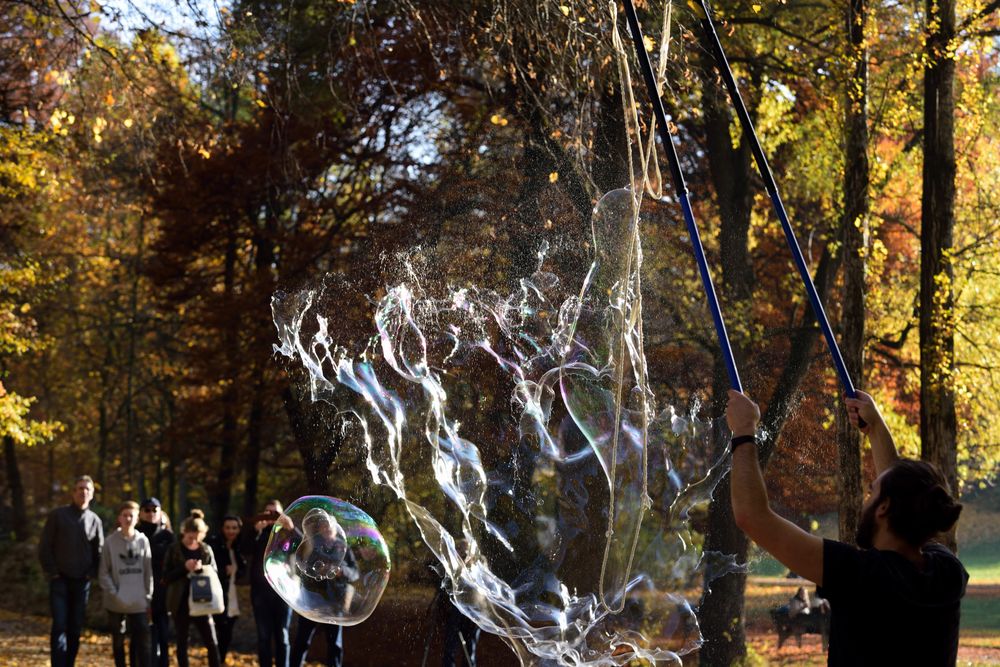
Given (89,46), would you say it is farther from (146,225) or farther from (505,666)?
(146,225)

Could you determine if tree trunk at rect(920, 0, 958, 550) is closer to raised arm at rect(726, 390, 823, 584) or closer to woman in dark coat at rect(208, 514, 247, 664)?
woman in dark coat at rect(208, 514, 247, 664)

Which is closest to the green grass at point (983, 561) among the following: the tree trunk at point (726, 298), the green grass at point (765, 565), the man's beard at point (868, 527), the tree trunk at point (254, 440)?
the tree trunk at point (726, 298)

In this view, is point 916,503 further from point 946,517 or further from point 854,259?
point 854,259

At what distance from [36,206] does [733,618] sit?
14747 millimetres

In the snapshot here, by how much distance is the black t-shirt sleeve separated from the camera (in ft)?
8.55

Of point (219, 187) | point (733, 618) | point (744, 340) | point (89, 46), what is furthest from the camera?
point (219, 187)

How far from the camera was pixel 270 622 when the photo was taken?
10.0 m

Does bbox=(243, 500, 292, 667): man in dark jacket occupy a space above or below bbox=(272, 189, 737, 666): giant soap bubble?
below

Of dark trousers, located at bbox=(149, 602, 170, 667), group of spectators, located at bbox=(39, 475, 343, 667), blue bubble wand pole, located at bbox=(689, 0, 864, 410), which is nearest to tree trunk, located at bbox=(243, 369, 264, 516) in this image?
dark trousers, located at bbox=(149, 602, 170, 667)

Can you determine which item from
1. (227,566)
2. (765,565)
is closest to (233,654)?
(227,566)

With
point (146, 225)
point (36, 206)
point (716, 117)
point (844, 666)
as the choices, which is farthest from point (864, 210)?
point (146, 225)

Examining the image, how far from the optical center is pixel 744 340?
1330cm

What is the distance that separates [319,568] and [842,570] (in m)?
4.07

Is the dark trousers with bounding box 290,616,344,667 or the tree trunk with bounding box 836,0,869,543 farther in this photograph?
the tree trunk with bounding box 836,0,869,543
